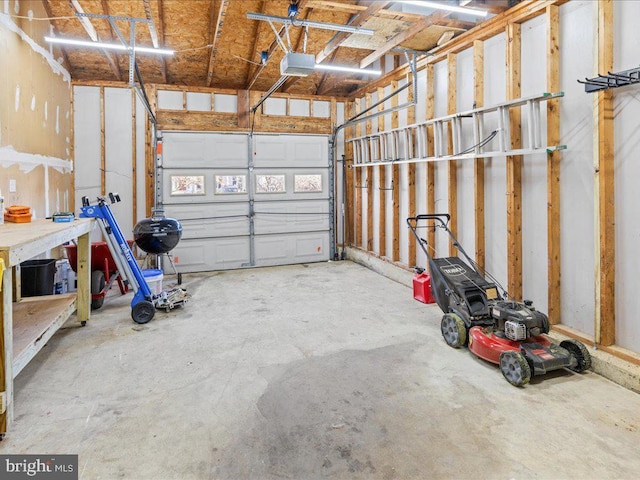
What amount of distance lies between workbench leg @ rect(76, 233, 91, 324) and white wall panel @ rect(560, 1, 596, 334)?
202 inches

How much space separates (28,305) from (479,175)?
5272mm

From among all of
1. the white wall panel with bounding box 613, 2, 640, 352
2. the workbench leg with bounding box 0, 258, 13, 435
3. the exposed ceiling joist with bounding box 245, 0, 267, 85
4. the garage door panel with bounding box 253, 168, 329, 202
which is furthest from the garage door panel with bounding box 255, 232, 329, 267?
the white wall panel with bounding box 613, 2, 640, 352

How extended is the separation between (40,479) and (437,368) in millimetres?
2805

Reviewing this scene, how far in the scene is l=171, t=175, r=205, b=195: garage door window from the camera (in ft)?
24.2

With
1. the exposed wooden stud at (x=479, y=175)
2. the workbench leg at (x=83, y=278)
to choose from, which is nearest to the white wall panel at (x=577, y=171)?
the exposed wooden stud at (x=479, y=175)

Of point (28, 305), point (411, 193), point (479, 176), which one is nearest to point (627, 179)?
point (479, 176)

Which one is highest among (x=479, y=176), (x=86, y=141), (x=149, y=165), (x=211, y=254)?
(x=86, y=141)

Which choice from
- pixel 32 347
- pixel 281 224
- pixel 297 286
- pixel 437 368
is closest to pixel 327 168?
pixel 281 224

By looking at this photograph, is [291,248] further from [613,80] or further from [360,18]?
[613,80]

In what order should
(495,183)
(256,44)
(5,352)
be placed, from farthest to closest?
(256,44) < (495,183) < (5,352)

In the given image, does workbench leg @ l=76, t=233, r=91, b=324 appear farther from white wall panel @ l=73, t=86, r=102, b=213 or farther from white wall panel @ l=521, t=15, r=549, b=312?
white wall panel @ l=521, t=15, r=549, b=312

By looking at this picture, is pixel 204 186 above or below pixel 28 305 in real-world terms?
above

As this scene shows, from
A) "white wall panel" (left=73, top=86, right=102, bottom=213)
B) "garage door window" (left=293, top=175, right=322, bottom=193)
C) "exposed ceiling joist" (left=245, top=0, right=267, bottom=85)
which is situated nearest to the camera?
"exposed ceiling joist" (left=245, top=0, right=267, bottom=85)

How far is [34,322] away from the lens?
3.36 metres
